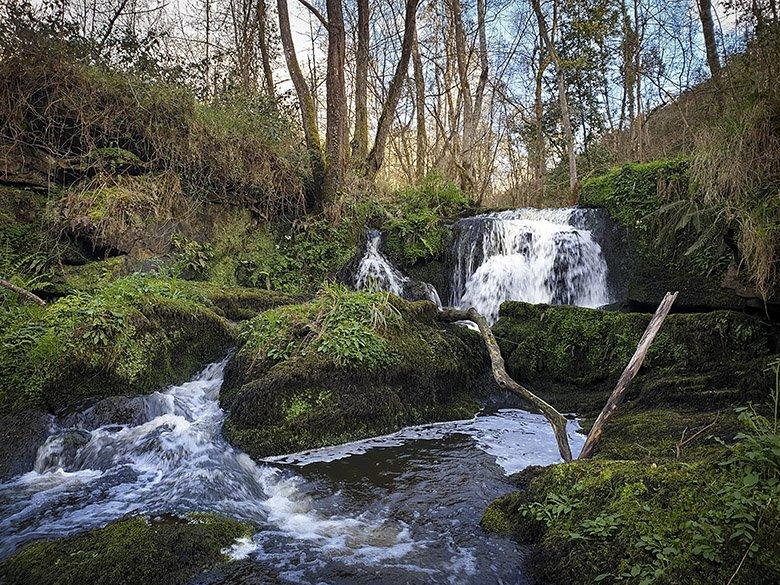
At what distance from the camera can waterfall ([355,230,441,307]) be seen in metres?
10.0

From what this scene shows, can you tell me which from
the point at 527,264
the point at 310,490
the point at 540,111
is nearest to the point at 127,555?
the point at 310,490

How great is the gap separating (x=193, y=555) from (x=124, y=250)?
6.91m

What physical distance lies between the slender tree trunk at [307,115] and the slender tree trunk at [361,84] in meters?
1.71

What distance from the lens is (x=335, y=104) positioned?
1062 cm

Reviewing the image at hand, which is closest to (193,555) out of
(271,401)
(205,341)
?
(271,401)

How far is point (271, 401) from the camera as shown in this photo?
5348 millimetres

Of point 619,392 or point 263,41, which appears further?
point 263,41

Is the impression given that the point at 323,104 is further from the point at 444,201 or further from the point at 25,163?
the point at 25,163

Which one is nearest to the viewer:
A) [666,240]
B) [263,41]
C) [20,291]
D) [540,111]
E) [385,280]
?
[20,291]

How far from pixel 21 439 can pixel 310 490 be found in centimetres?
308

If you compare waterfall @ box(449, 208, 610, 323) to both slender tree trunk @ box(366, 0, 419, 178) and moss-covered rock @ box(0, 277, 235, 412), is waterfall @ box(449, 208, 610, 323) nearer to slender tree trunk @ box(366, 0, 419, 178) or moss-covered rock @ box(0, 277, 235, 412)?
slender tree trunk @ box(366, 0, 419, 178)

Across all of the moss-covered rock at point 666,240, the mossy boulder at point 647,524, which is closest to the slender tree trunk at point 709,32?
the moss-covered rock at point 666,240

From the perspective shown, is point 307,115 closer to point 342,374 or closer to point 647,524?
point 342,374

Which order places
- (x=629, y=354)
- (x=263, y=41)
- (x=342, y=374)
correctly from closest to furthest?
(x=342, y=374) → (x=629, y=354) → (x=263, y=41)
